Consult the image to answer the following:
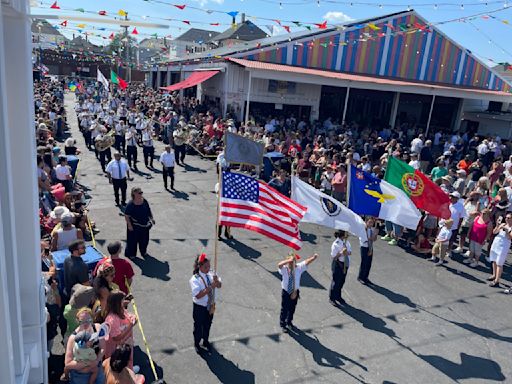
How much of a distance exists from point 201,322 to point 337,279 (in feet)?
8.96

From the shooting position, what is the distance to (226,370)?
18.4ft

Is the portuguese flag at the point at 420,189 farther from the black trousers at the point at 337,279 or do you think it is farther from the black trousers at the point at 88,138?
the black trousers at the point at 88,138

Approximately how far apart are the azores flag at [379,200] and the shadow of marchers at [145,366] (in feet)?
14.7

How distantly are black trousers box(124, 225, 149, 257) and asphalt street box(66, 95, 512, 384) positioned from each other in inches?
9.7

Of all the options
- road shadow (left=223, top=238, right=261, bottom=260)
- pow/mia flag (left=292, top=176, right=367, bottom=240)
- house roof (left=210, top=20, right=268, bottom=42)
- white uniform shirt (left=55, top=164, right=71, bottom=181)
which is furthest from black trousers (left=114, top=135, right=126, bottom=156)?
house roof (left=210, top=20, right=268, bottom=42)

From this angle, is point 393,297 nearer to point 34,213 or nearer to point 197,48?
point 34,213

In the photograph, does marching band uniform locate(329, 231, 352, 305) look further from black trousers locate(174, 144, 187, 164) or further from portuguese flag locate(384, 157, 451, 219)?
black trousers locate(174, 144, 187, 164)

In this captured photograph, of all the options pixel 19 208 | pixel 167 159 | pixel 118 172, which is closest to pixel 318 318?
pixel 19 208

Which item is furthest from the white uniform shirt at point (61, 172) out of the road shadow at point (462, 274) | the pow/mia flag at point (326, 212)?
the road shadow at point (462, 274)

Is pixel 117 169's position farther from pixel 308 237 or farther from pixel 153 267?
pixel 308 237

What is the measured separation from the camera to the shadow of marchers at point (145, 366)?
213 inches

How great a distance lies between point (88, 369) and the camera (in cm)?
435

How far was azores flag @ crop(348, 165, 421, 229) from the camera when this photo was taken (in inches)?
301

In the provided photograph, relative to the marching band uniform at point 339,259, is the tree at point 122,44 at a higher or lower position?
higher
